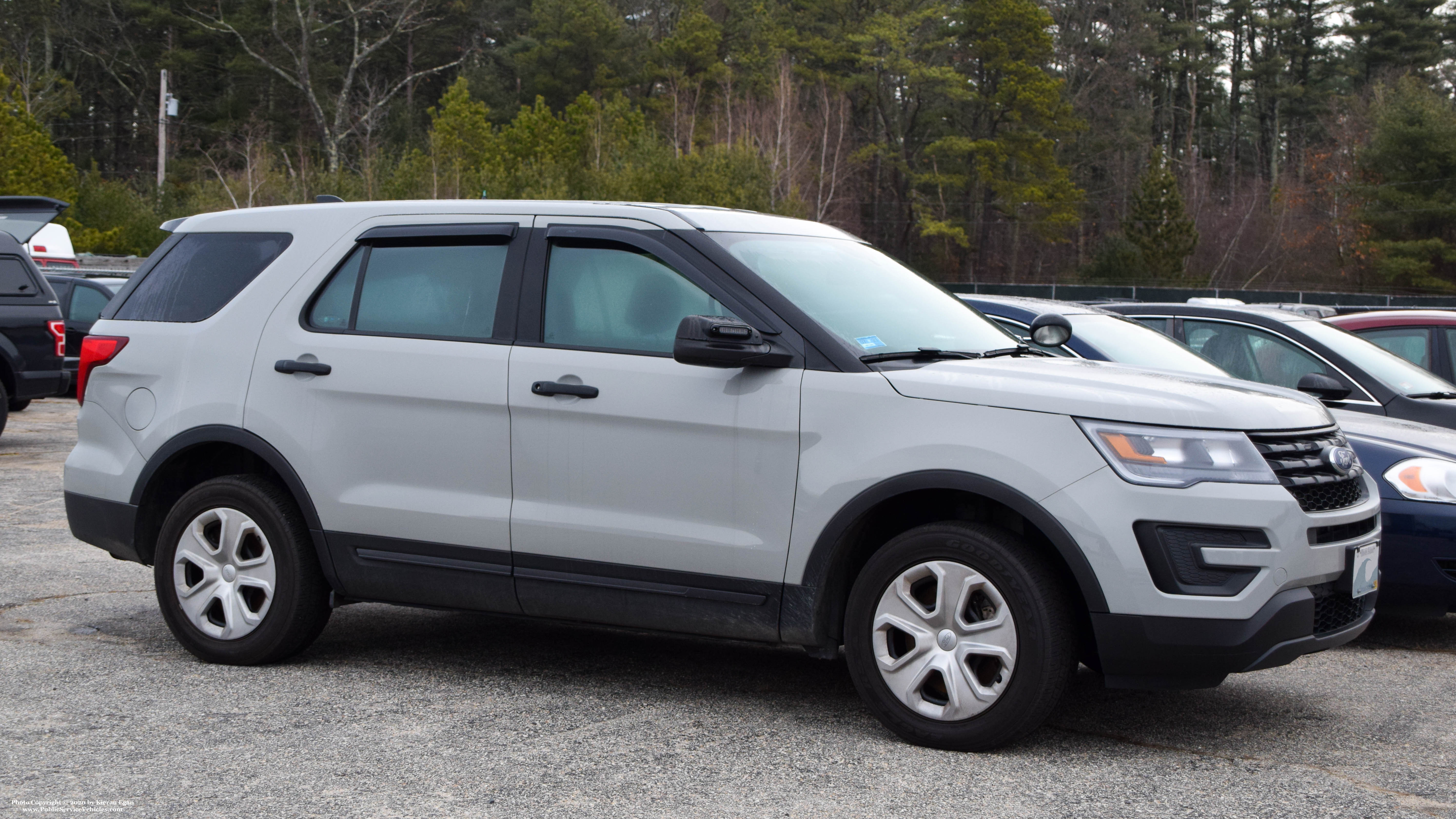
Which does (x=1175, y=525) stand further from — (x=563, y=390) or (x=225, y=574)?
(x=225, y=574)

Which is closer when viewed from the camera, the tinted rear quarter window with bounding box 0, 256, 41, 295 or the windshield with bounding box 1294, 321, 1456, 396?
the windshield with bounding box 1294, 321, 1456, 396

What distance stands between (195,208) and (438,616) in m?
40.2

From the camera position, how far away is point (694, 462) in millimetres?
4832

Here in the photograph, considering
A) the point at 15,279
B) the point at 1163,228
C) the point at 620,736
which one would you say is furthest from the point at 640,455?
the point at 1163,228

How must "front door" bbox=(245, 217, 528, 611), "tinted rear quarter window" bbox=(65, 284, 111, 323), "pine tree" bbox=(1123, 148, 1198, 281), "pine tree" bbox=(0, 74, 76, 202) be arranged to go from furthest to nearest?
1. "pine tree" bbox=(1123, 148, 1198, 281)
2. "pine tree" bbox=(0, 74, 76, 202)
3. "tinted rear quarter window" bbox=(65, 284, 111, 323)
4. "front door" bbox=(245, 217, 528, 611)

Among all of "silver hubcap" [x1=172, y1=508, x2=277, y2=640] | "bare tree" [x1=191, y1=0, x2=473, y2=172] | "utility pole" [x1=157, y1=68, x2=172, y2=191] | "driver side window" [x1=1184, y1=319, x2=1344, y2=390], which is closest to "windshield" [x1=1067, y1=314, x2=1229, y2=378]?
"driver side window" [x1=1184, y1=319, x2=1344, y2=390]

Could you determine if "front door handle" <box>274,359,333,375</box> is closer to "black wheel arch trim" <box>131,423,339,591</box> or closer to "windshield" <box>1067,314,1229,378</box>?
"black wheel arch trim" <box>131,423,339,591</box>

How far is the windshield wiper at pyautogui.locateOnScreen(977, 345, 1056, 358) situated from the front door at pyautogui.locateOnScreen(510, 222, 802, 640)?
78 centimetres

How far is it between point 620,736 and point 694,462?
93 cm

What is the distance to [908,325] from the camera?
5105 mm

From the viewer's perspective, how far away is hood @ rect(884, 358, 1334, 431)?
4.34 meters

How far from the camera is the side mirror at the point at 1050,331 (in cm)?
620

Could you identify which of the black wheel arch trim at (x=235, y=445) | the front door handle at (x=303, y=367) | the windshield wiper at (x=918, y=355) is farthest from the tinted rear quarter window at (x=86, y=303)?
the windshield wiper at (x=918, y=355)

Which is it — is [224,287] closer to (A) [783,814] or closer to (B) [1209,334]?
(A) [783,814]
